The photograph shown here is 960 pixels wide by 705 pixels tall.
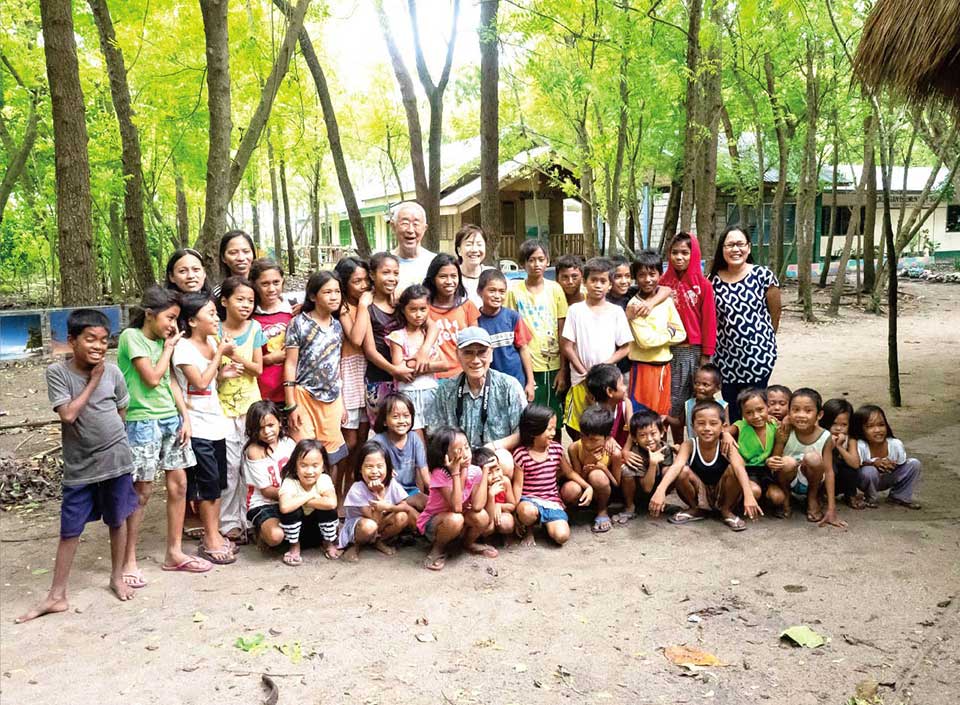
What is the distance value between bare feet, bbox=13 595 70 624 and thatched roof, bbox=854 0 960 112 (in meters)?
5.92

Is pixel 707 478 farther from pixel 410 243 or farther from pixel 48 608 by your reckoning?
pixel 48 608

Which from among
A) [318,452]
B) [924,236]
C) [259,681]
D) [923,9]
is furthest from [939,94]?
[924,236]

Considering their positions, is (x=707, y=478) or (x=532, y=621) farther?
(x=707, y=478)

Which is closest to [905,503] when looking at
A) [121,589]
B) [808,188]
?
[121,589]

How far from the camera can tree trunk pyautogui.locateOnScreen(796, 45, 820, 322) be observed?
1317cm

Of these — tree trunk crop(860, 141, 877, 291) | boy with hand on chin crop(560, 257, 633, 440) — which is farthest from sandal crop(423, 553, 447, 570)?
tree trunk crop(860, 141, 877, 291)

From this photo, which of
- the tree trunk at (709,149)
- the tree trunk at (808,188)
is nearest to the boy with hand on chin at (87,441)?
the tree trunk at (709,149)

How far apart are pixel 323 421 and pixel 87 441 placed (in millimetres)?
1236

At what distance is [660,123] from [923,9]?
10925 mm

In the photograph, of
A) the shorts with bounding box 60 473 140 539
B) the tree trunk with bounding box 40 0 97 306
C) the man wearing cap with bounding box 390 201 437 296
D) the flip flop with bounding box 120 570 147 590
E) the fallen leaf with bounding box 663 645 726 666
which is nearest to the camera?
the fallen leaf with bounding box 663 645 726 666

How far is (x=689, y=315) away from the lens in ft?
16.4

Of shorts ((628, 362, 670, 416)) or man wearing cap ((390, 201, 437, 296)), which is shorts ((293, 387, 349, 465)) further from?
shorts ((628, 362, 670, 416))

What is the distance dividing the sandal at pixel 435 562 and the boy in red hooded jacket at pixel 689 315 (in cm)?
178

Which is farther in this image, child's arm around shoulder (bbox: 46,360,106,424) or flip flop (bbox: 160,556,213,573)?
flip flop (bbox: 160,556,213,573)
